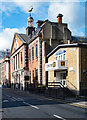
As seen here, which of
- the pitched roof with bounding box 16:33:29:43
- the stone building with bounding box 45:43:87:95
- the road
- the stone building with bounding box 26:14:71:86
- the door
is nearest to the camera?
the road

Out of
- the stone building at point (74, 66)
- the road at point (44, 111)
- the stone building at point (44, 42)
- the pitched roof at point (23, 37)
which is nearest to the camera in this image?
the road at point (44, 111)

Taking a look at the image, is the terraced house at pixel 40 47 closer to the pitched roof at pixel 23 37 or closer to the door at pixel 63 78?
the pitched roof at pixel 23 37

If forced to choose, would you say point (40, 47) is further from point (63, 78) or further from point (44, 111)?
point (44, 111)

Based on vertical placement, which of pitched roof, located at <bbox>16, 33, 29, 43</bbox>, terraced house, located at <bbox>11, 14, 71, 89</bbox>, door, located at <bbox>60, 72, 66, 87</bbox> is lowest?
door, located at <bbox>60, 72, 66, 87</bbox>

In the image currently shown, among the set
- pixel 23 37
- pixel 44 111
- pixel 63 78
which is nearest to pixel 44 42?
pixel 63 78

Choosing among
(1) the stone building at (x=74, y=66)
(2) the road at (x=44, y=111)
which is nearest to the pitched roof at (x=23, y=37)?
(1) the stone building at (x=74, y=66)

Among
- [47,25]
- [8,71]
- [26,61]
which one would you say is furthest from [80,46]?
[8,71]

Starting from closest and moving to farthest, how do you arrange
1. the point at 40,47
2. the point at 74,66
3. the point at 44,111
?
the point at 44,111, the point at 74,66, the point at 40,47

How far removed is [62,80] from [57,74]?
5.44 feet

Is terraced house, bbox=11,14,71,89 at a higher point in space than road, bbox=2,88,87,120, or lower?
higher

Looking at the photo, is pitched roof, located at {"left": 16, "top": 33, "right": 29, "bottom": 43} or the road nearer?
the road

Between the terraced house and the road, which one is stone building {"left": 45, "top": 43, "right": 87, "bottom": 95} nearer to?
the terraced house

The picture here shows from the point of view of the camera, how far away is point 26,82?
160 ft

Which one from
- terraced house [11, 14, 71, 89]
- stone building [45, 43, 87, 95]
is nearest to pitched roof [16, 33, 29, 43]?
terraced house [11, 14, 71, 89]
